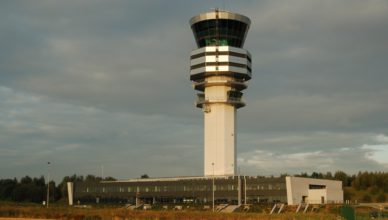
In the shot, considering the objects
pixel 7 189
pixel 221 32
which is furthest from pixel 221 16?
pixel 7 189

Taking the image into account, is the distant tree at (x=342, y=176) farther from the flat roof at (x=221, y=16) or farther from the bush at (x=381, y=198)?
the flat roof at (x=221, y=16)

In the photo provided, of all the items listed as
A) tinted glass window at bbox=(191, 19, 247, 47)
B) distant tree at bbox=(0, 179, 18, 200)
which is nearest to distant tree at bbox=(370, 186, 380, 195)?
tinted glass window at bbox=(191, 19, 247, 47)

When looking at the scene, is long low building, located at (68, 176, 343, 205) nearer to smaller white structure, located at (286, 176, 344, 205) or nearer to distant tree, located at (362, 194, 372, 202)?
smaller white structure, located at (286, 176, 344, 205)

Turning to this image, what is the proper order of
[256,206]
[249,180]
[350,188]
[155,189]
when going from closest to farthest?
[256,206], [249,180], [155,189], [350,188]

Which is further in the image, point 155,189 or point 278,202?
point 155,189

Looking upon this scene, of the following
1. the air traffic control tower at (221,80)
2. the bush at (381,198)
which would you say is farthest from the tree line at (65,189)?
the air traffic control tower at (221,80)

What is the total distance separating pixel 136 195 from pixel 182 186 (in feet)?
38.2

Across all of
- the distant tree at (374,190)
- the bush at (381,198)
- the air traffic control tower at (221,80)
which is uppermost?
the air traffic control tower at (221,80)

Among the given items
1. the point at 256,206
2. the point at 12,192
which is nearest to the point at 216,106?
the point at 256,206

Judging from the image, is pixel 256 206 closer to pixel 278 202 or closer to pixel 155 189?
pixel 278 202

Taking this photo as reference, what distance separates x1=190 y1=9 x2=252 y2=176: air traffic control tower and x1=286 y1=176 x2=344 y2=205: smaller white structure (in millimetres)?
13512

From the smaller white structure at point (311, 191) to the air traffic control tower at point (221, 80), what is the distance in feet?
44.3

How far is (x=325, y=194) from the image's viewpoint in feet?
381

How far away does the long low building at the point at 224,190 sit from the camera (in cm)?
11312
